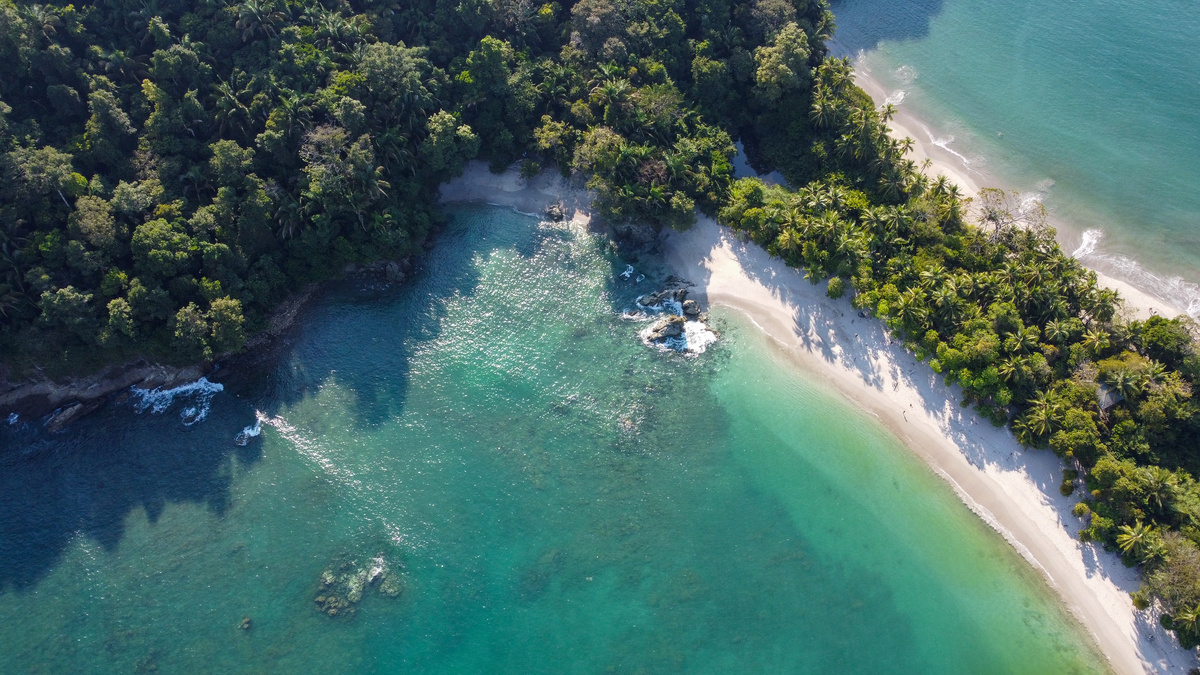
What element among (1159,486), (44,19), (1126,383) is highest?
(1126,383)

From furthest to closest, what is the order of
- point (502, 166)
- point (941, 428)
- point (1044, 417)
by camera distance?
point (502, 166) → point (941, 428) → point (1044, 417)

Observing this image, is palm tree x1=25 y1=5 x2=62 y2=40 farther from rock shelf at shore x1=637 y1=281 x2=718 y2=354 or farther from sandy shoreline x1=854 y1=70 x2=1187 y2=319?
sandy shoreline x1=854 y1=70 x2=1187 y2=319

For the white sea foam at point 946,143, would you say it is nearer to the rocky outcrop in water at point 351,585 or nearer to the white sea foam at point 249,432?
the rocky outcrop in water at point 351,585

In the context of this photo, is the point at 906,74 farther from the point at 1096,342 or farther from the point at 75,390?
the point at 75,390

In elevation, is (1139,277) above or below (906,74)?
below

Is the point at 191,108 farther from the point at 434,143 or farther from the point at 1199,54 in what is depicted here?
the point at 1199,54

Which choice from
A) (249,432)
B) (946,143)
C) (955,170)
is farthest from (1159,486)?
(249,432)

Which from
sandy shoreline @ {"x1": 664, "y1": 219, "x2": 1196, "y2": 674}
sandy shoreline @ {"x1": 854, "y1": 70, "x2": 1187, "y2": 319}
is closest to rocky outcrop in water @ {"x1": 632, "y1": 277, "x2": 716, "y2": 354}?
sandy shoreline @ {"x1": 664, "y1": 219, "x2": 1196, "y2": 674}
